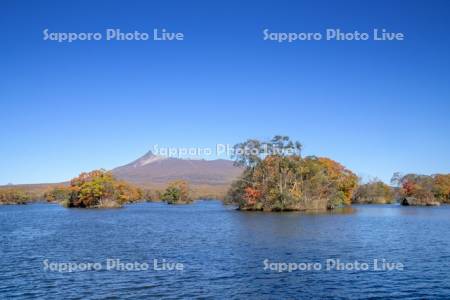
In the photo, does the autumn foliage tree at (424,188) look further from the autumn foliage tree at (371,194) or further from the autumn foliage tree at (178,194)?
the autumn foliage tree at (178,194)

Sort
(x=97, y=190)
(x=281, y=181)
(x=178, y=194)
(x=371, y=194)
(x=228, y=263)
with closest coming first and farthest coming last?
(x=228, y=263) → (x=281, y=181) → (x=97, y=190) → (x=371, y=194) → (x=178, y=194)

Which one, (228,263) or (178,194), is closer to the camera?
(228,263)

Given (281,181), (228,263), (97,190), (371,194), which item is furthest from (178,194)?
(228,263)

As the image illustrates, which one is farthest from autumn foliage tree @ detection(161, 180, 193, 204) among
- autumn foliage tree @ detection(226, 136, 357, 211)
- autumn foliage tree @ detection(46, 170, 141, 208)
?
autumn foliage tree @ detection(226, 136, 357, 211)

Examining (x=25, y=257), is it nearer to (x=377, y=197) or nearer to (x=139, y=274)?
(x=139, y=274)

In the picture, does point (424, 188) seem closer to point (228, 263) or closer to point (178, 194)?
point (178, 194)

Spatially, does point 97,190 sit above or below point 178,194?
above

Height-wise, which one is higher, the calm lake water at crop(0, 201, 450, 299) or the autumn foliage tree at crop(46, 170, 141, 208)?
the autumn foliage tree at crop(46, 170, 141, 208)

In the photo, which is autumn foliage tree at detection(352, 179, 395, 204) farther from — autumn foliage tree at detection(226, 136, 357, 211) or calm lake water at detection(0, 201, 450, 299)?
calm lake water at detection(0, 201, 450, 299)

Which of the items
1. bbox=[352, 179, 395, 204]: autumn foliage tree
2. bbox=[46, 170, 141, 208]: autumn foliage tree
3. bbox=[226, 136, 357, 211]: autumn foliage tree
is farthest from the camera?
bbox=[352, 179, 395, 204]: autumn foliage tree

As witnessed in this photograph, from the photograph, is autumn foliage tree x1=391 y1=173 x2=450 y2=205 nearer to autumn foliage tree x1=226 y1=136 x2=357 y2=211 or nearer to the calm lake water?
autumn foliage tree x1=226 y1=136 x2=357 y2=211

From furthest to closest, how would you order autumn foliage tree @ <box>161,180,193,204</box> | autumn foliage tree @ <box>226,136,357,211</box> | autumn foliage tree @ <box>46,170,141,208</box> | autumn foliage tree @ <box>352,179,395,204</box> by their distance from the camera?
autumn foliage tree @ <box>161,180,193,204</box>, autumn foliage tree @ <box>352,179,395,204</box>, autumn foliage tree @ <box>46,170,141,208</box>, autumn foliage tree @ <box>226,136,357,211</box>

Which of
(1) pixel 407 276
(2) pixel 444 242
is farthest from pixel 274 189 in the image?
(1) pixel 407 276

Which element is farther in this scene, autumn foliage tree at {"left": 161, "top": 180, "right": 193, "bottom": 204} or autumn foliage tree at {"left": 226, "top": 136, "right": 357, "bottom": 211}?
autumn foliage tree at {"left": 161, "top": 180, "right": 193, "bottom": 204}
